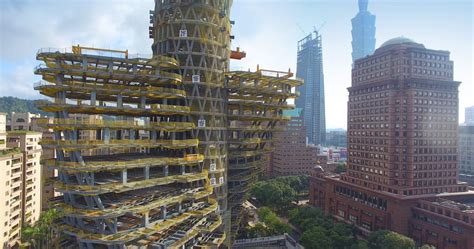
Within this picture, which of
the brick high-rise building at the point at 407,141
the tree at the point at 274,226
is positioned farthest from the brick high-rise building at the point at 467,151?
the tree at the point at 274,226

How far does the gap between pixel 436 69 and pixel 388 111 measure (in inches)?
841

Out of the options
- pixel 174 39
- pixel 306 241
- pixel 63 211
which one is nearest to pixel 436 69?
pixel 306 241

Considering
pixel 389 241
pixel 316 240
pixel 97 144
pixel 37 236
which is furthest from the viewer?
pixel 37 236

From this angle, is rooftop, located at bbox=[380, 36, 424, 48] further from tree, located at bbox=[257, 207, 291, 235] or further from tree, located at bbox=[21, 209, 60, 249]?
tree, located at bbox=[21, 209, 60, 249]

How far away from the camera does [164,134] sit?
67688 mm

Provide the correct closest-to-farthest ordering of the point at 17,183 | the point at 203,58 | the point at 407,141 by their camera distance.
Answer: the point at 203,58
the point at 17,183
the point at 407,141

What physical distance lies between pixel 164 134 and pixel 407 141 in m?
76.7

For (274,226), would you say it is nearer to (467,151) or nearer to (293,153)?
(293,153)

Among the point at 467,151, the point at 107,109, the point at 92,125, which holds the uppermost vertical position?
the point at 107,109

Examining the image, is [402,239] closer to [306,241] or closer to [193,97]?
[306,241]

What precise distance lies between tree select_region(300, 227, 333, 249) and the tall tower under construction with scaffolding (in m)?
20.2

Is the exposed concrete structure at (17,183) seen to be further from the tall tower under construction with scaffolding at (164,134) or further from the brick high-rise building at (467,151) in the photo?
the brick high-rise building at (467,151)

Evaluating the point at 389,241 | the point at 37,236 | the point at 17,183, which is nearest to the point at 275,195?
the point at 389,241

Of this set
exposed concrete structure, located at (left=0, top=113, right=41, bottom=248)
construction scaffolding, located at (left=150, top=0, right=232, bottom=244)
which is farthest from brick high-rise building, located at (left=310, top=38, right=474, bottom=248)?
exposed concrete structure, located at (left=0, top=113, right=41, bottom=248)
